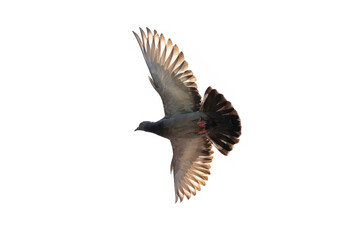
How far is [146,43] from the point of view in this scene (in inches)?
472

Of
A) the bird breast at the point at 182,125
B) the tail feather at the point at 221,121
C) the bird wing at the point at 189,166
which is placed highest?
the tail feather at the point at 221,121

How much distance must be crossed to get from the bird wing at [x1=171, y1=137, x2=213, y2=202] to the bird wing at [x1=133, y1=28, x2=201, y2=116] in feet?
2.56

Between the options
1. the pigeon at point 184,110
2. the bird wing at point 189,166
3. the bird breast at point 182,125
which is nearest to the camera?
the pigeon at point 184,110

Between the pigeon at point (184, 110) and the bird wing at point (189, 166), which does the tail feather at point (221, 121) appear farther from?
the bird wing at point (189, 166)

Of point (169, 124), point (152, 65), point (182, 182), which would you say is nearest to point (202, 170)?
point (182, 182)

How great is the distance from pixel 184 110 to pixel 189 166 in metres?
1.27

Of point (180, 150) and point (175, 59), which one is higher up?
point (175, 59)

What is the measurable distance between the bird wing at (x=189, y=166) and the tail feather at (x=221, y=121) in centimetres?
65

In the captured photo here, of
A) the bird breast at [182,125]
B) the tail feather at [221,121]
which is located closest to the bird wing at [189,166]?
the bird breast at [182,125]

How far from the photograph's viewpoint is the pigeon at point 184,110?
444 inches

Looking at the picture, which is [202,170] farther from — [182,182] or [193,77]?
[193,77]

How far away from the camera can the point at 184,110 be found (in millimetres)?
11703

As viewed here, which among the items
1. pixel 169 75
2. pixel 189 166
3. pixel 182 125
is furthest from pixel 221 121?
pixel 189 166

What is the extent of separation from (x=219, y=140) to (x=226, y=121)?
43cm
